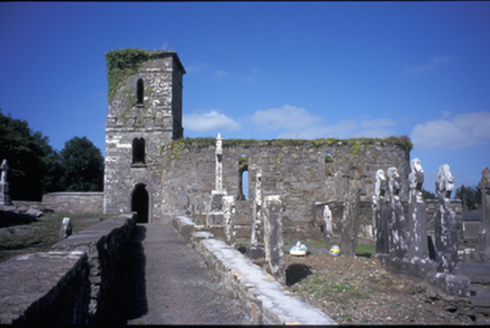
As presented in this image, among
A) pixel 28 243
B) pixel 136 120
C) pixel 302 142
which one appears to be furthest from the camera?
pixel 136 120

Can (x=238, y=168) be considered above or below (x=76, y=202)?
above

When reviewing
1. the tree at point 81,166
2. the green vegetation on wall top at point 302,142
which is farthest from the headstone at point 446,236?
the tree at point 81,166

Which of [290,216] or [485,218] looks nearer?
[485,218]

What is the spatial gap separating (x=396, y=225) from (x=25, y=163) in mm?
34360

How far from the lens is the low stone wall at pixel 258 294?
3559mm

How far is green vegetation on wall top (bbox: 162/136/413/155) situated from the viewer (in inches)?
837

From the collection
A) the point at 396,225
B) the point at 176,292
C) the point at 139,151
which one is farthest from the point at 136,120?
the point at 176,292

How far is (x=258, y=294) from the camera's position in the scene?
14.6ft

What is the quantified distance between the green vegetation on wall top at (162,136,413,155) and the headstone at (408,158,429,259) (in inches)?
503

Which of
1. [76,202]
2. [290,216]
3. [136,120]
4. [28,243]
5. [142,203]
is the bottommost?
[290,216]

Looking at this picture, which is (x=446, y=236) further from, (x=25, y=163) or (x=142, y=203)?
(x=25, y=163)

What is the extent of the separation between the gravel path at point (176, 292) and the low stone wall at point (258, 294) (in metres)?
0.24

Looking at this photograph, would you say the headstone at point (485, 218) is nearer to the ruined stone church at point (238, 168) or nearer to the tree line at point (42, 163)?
the ruined stone church at point (238, 168)

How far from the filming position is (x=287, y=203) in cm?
2097
